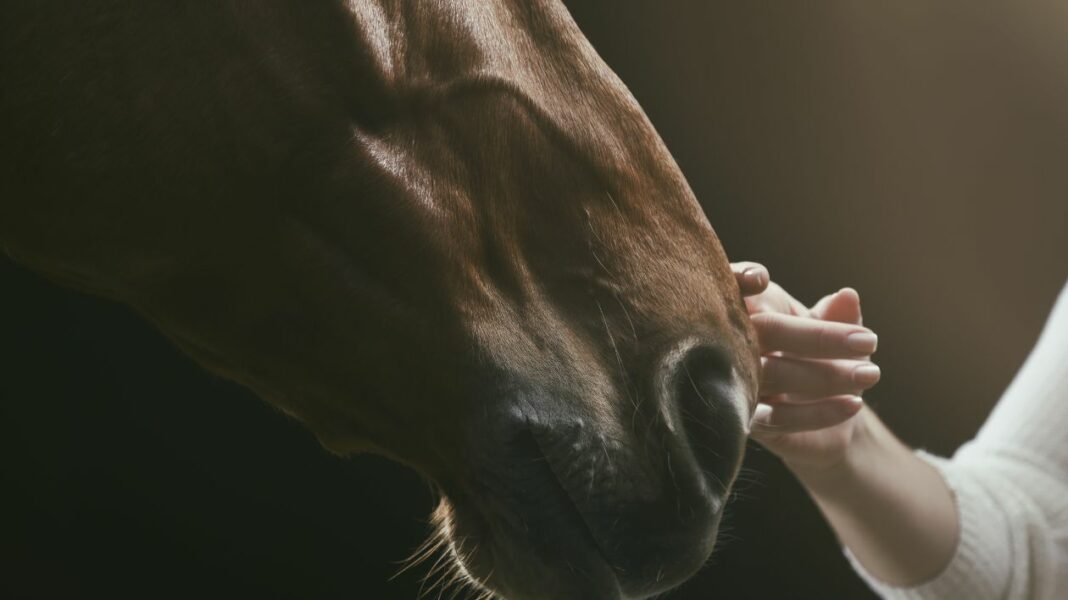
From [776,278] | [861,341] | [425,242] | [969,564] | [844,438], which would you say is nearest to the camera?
[425,242]

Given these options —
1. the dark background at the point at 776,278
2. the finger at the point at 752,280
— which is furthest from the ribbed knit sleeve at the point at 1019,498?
the finger at the point at 752,280

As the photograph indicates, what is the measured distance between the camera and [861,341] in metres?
0.65

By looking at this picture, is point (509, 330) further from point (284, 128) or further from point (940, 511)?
point (940, 511)

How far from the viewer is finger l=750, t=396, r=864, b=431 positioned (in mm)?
676

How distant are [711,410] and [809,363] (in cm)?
21

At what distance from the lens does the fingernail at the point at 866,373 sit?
2.18 feet

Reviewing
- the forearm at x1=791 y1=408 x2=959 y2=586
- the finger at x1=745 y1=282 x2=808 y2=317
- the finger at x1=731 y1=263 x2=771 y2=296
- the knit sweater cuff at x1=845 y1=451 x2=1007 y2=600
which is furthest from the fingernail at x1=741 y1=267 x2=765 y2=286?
the knit sweater cuff at x1=845 y1=451 x2=1007 y2=600

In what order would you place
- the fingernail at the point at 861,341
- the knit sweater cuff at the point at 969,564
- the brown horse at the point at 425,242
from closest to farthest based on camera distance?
1. the brown horse at the point at 425,242
2. the fingernail at the point at 861,341
3. the knit sweater cuff at the point at 969,564

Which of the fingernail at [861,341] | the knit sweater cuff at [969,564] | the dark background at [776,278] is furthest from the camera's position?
the knit sweater cuff at [969,564]

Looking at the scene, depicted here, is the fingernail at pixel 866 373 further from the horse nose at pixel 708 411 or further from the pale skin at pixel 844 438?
the horse nose at pixel 708 411

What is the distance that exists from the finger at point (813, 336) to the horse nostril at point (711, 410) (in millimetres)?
151

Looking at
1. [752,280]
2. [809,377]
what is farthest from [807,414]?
[752,280]

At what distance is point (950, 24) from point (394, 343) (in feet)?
3.05

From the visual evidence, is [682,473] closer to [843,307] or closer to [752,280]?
[752,280]
